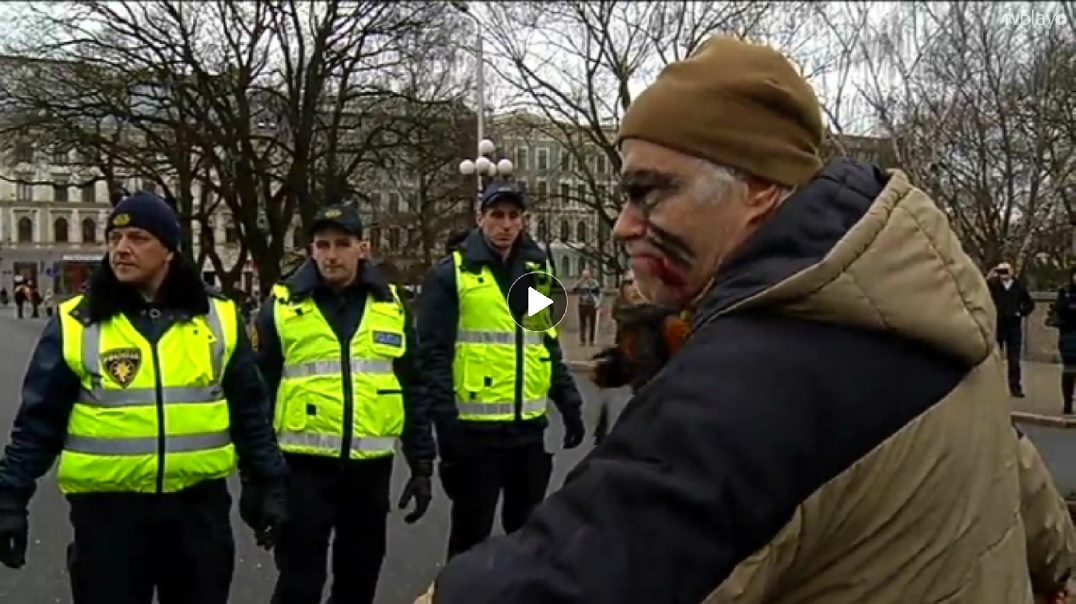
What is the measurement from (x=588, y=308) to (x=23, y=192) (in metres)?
11.0

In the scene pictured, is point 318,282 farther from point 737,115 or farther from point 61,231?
point 61,231

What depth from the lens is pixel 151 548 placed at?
387cm

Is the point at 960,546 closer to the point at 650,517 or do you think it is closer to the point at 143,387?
the point at 650,517

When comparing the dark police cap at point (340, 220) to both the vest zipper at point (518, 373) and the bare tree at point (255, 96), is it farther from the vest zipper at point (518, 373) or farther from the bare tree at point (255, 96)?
the bare tree at point (255, 96)

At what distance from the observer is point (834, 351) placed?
1.18 m

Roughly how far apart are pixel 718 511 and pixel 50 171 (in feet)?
87.8

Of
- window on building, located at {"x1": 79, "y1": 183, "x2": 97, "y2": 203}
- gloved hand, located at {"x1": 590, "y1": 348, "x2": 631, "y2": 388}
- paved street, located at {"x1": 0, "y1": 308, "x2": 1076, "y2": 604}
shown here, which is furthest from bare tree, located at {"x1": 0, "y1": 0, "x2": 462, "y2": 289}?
gloved hand, located at {"x1": 590, "y1": 348, "x2": 631, "y2": 388}

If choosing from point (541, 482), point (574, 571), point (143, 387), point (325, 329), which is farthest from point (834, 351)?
point (541, 482)

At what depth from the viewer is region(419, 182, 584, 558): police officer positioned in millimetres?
5344

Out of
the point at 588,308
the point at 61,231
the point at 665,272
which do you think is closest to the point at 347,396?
the point at 665,272

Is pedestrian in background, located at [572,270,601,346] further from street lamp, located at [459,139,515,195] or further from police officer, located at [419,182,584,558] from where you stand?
police officer, located at [419,182,584,558]

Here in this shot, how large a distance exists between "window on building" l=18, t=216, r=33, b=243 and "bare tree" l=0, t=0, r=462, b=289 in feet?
7.98

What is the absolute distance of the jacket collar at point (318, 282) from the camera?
486 cm
